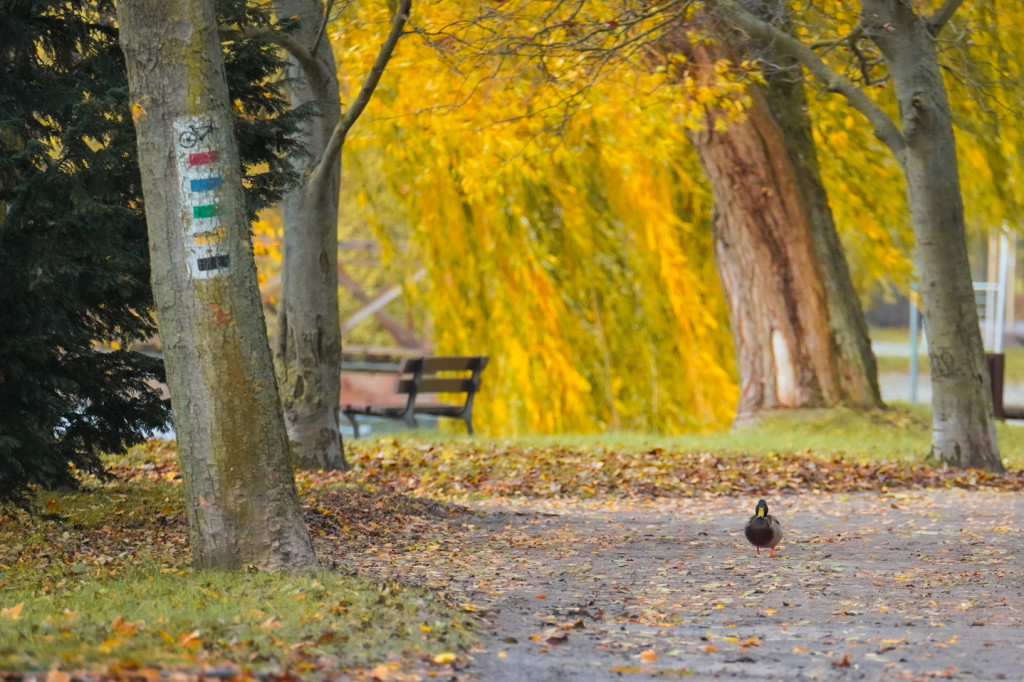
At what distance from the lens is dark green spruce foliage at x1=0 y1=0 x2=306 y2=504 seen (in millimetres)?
7180

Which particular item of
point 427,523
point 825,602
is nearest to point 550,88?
point 427,523

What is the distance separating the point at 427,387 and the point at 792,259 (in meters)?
4.64

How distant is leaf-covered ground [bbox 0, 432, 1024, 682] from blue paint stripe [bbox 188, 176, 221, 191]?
1.87m

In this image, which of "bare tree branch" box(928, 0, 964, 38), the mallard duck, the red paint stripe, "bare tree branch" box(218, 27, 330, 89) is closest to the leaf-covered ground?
the mallard duck

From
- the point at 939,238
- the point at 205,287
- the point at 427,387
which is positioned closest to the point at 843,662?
the point at 205,287

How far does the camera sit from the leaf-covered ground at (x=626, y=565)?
5082 millimetres

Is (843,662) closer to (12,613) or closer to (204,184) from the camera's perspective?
(12,613)

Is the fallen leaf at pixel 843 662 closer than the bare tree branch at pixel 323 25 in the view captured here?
Yes

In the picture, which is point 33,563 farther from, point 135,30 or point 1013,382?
point 1013,382

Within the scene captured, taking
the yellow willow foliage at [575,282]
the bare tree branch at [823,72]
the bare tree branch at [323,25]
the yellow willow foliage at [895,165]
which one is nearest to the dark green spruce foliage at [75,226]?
the bare tree branch at [323,25]

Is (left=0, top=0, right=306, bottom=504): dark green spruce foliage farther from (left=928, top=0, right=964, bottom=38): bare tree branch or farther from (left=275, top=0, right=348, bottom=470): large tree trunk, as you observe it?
(left=928, top=0, right=964, bottom=38): bare tree branch

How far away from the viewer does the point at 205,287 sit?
5.98 meters

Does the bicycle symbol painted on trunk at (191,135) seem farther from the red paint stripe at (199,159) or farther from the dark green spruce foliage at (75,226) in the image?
the dark green spruce foliage at (75,226)

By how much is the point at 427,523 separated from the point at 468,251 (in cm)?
895
